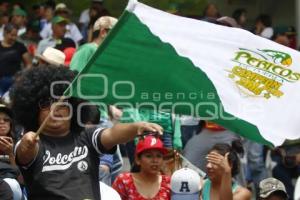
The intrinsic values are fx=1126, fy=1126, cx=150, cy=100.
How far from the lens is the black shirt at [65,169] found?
694 cm

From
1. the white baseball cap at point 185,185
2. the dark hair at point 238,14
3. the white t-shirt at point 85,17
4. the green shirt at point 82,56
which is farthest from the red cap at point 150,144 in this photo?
the dark hair at point 238,14

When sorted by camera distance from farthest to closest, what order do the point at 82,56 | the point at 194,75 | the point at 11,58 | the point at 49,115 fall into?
1. the point at 11,58
2. the point at 82,56
3. the point at 194,75
4. the point at 49,115

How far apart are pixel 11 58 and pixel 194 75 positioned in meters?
7.10

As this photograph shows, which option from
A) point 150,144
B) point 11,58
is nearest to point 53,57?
point 150,144

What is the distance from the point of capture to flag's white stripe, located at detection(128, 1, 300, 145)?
7.11m

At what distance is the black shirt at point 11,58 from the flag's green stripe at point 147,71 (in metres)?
6.73

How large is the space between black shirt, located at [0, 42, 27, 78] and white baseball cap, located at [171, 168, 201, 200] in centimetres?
564

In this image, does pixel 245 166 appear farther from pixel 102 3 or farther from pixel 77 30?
pixel 102 3

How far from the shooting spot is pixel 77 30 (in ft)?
54.9

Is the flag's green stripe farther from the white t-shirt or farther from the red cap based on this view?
the white t-shirt

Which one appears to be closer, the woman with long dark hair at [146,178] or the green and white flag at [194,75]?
the green and white flag at [194,75]

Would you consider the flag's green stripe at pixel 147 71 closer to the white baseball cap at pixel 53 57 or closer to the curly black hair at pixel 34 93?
the curly black hair at pixel 34 93

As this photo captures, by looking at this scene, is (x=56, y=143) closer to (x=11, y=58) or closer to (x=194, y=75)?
(x=194, y=75)

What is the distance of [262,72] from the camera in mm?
7352
